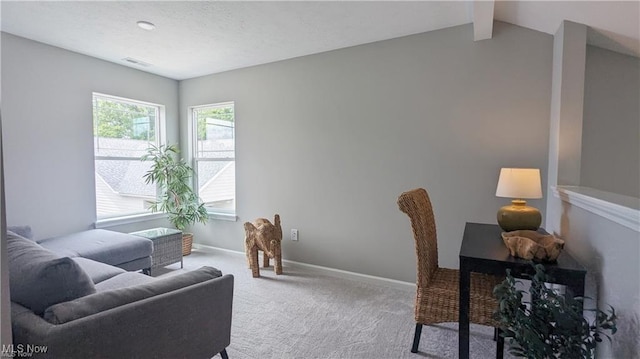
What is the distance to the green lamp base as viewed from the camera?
2.03 metres

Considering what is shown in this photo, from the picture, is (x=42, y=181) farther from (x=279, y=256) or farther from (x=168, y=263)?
(x=279, y=256)

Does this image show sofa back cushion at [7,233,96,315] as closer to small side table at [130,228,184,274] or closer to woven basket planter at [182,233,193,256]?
small side table at [130,228,184,274]

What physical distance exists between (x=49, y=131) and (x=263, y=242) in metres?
Result: 2.46

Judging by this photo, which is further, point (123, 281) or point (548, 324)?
point (123, 281)

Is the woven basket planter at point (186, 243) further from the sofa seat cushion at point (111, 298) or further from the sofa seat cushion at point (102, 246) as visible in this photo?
the sofa seat cushion at point (111, 298)

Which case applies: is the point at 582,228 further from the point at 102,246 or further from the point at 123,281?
the point at 102,246

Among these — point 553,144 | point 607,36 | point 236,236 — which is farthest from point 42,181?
point 607,36

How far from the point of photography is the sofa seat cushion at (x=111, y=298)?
1.23 meters

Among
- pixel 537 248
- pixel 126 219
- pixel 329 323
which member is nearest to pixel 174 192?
pixel 126 219

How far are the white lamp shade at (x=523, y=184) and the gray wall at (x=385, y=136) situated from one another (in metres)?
0.59

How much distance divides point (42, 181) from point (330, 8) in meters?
3.27

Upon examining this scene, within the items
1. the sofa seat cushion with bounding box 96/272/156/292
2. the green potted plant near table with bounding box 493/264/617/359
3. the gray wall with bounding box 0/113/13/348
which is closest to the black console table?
the green potted plant near table with bounding box 493/264/617/359

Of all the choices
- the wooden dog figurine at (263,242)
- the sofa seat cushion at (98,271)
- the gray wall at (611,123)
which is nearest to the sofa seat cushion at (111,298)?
the sofa seat cushion at (98,271)

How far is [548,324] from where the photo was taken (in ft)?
4.30
